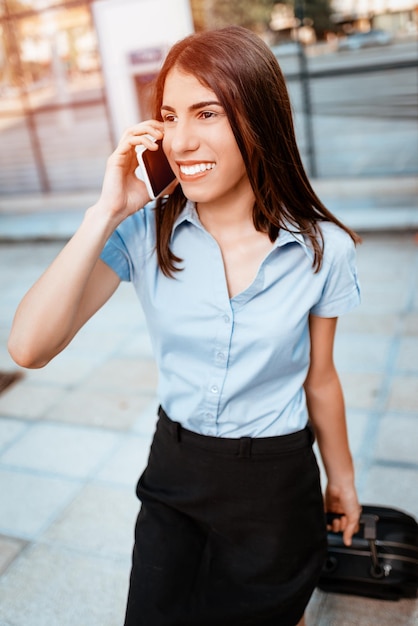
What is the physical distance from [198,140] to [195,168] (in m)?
0.06

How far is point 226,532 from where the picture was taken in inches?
63.3

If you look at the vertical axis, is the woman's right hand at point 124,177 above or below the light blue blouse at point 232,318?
above

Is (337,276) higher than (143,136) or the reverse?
the reverse

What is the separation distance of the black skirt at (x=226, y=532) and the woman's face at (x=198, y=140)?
1.95ft

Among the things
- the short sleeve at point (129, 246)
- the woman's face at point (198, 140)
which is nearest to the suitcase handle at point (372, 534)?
the short sleeve at point (129, 246)

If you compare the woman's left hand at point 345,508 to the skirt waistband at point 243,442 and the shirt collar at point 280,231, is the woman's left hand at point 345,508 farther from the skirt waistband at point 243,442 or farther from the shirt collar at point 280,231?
the shirt collar at point 280,231

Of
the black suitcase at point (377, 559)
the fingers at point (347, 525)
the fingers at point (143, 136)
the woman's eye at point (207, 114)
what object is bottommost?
the black suitcase at point (377, 559)

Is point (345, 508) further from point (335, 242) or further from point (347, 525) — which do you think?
point (335, 242)

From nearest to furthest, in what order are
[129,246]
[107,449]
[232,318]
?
[232,318] → [129,246] → [107,449]

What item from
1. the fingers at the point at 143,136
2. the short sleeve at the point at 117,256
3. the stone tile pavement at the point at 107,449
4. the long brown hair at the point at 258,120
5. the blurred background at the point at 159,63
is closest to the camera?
the long brown hair at the point at 258,120

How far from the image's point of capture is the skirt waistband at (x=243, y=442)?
154 centimetres

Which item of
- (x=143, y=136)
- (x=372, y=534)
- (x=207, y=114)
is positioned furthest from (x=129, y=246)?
(x=372, y=534)

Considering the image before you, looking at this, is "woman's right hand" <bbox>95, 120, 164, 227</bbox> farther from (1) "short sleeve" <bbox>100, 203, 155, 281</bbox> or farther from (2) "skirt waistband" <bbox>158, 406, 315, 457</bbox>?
(2) "skirt waistband" <bbox>158, 406, 315, 457</bbox>

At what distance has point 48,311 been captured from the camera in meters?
1.39
